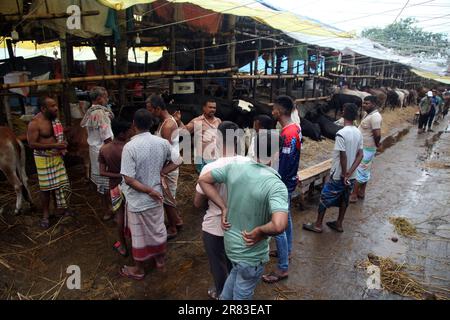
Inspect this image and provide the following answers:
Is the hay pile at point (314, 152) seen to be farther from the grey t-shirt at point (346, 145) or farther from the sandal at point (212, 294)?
the sandal at point (212, 294)

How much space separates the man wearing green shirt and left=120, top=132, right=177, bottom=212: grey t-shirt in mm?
932

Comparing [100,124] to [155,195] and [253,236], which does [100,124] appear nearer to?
[155,195]

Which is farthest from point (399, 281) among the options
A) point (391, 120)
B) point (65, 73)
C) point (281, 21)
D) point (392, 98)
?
point (392, 98)

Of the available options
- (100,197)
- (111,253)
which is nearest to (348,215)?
(111,253)

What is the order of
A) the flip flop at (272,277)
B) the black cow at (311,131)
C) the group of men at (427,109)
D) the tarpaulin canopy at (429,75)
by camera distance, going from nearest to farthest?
the flip flop at (272,277), the black cow at (311,131), the group of men at (427,109), the tarpaulin canopy at (429,75)

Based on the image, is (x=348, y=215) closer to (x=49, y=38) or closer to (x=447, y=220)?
(x=447, y=220)

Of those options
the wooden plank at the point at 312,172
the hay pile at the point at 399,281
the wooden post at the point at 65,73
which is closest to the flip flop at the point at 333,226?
the hay pile at the point at 399,281

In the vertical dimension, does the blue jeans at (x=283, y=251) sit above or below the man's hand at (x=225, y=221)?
below

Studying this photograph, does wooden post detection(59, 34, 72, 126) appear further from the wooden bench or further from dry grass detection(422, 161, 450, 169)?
dry grass detection(422, 161, 450, 169)

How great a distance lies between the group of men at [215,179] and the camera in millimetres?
2129

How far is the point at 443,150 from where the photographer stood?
10758mm

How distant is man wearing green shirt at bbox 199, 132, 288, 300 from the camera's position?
201 cm

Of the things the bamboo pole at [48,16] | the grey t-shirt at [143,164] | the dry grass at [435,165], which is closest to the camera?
the grey t-shirt at [143,164]

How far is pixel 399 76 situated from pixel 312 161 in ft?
86.4
